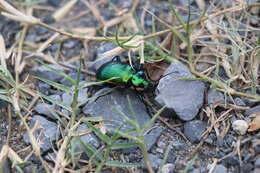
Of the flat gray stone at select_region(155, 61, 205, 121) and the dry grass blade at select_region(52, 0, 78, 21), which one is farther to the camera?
the dry grass blade at select_region(52, 0, 78, 21)

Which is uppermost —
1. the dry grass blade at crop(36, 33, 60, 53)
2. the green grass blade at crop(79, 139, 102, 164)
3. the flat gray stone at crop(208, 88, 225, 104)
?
the dry grass blade at crop(36, 33, 60, 53)

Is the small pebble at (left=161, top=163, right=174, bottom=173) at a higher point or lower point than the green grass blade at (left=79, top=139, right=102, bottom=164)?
lower

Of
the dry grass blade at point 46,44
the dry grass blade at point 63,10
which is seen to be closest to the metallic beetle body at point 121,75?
the dry grass blade at point 46,44

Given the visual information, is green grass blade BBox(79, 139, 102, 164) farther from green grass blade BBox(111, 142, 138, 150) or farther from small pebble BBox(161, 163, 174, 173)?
small pebble BBox(161, 163, 174, 173)

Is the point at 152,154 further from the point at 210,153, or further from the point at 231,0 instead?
the point at 231,0

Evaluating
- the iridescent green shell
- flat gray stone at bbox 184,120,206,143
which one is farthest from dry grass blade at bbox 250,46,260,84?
the iridescent green shell

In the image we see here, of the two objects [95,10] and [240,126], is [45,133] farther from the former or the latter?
[95,10]

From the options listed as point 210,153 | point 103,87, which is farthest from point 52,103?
point 210,153
